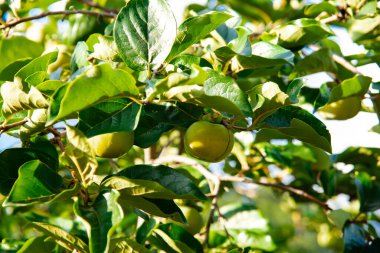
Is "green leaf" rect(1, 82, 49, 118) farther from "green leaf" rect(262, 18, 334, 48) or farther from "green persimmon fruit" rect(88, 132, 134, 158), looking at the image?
"green leaf" rect(262, 18, 334, 48)

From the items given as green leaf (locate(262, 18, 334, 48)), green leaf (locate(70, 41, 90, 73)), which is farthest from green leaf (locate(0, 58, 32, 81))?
green leaf (locate(262, 18, 334, 48))

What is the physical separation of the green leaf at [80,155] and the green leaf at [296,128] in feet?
1.20

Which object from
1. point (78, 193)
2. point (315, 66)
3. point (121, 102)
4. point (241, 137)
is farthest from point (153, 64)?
point (241, 137)

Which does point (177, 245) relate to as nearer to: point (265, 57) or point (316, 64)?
point (265, 57)

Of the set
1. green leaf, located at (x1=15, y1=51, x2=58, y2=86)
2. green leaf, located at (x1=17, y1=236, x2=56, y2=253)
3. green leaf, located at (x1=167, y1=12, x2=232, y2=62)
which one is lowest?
green leaf, located at (x1=17, y1=236, x2=56, y2=253)

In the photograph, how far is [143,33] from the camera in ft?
3.34

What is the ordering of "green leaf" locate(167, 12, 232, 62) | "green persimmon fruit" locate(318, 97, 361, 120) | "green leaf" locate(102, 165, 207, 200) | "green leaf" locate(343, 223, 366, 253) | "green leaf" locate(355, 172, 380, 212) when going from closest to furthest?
1. "green leaf" locate(102, 165, 207, 200)
2. "green leaf" locate(167, 12, 232, 62)
3. "green persimmon fruit" locate(318, 97, 361, 120)
4. "green leaf" locate(343, 223, 366, 253)
5. "green leaf" locate(355, 172, 380, 212)

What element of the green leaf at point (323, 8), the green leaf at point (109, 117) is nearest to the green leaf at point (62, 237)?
the green leaf at point (109, 117)

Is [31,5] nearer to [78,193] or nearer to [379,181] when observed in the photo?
[78,193]

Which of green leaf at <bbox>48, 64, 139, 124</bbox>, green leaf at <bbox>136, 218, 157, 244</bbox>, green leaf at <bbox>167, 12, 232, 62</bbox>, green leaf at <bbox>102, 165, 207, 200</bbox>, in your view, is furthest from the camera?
green leaf at <bbox>136, 218, 157, 244</bbox>

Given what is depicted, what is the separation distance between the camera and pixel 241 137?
2338mm

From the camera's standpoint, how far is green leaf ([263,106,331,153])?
41.3 inches

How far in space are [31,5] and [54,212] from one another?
111 centimetres

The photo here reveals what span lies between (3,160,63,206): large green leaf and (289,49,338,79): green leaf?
800 mm
